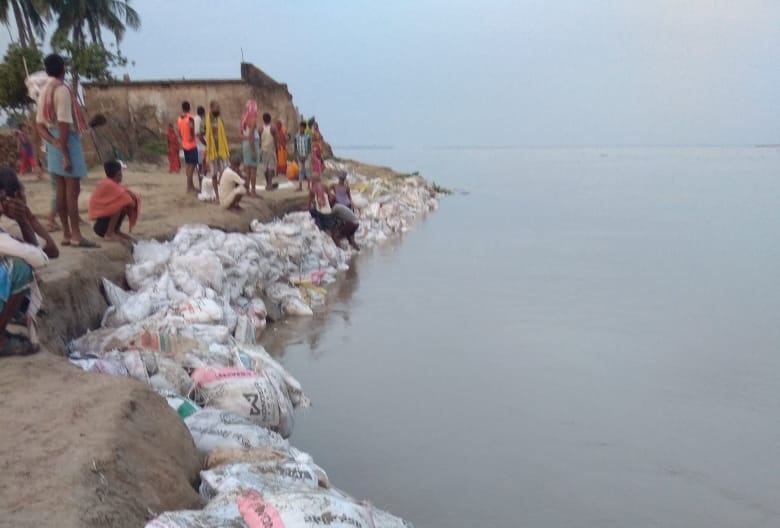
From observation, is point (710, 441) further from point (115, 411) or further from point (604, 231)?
point (604, 231)

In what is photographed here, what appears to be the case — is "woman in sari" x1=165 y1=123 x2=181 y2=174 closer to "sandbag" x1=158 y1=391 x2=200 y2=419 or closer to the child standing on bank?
the child standing on bank

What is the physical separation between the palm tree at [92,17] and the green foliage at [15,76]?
490cm

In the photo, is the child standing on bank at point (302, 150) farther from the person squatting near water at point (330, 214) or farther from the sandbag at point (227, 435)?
the sandbag at point (227, 435)

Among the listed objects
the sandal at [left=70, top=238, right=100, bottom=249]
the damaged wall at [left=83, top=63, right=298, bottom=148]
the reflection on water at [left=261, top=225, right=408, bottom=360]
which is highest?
the damaged wall at [left=83, top=63, right=298, bottom=148]

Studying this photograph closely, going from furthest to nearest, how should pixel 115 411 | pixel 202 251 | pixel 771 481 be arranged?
pixel 202 251 → pixel 771 481 → pixel 115 411

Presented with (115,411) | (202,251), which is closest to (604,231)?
(202,251)

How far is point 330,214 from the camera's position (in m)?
11.3

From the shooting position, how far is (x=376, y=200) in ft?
55.2

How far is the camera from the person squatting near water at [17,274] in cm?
354

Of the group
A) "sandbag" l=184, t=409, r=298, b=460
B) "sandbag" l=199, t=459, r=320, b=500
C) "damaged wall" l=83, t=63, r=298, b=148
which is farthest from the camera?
"damaged wall" l=83, t=63, r=298, b=148

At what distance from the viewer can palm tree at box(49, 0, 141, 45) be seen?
25.5 meters

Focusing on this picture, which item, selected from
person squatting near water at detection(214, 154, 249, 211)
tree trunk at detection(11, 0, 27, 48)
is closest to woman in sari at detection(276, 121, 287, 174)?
person squatting near water at detection(214, 154, 249, 211)

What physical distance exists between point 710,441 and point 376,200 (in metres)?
12.9

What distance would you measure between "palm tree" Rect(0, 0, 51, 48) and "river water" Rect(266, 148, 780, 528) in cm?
1774
